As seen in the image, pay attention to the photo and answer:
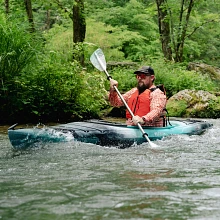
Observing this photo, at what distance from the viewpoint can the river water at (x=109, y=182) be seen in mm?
2738

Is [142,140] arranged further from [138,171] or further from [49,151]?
[138,171]

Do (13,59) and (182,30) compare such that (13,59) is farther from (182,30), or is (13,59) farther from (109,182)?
(182,30)

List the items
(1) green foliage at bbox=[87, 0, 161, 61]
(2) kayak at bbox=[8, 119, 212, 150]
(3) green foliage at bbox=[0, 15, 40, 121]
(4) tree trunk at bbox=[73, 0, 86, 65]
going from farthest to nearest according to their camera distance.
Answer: (1) green foliage at bbox=[87, 0, 161, 61] < (4) tree trunk at bbox=[73, 0, 86, 65] < (3) green foliage at bbox=[0, 15, 40, 121] < (2) kayak at bbox=[8, 119, 212, 150]

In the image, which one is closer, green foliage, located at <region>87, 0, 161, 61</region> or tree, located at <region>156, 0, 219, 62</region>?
tree, located at <region>156, 0, 219, 62</region>

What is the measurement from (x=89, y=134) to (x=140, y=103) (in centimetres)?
106

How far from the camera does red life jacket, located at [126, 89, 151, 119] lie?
616 cm

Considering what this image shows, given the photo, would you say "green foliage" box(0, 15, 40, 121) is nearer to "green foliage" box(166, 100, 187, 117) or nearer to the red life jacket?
the red life jacket

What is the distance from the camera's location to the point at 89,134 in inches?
216

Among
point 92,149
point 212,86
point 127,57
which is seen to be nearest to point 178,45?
point 212,86

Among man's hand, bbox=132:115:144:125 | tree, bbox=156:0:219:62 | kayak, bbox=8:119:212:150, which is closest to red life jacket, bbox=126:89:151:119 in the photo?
kayak, bbox=8:119:212:150

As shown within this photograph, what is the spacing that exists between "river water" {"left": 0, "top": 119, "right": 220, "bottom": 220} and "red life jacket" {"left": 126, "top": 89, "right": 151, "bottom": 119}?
0.89m

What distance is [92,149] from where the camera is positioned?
203 inches

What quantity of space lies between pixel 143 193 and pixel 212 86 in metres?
10.9

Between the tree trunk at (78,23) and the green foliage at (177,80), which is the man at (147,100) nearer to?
the tree trunk at (78,23)
